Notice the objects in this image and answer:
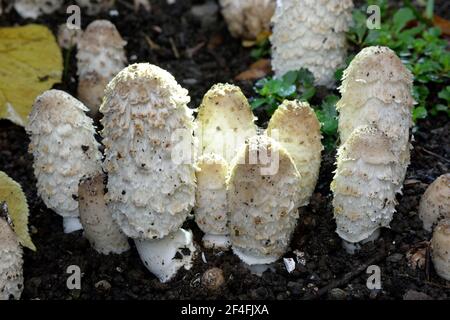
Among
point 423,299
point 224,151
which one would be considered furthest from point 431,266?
point 224,151

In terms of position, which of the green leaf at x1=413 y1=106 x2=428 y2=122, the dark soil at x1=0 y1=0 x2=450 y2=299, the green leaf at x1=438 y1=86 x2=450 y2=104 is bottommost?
the dark soil at x1=0 y1=0 x2=450 y2=299

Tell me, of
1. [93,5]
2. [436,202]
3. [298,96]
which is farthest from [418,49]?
[93,5]

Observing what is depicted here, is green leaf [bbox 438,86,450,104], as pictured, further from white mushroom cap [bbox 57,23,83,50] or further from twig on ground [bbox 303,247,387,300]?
white mushroom cap [bbox 57,23,83,50]

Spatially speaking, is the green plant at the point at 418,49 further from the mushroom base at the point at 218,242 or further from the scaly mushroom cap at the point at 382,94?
the mushroom base at the point at 218,242

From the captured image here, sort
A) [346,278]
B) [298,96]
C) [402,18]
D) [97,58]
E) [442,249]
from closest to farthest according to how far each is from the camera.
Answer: [442,249], [346,278], [298,96], [97,58], [402,18]

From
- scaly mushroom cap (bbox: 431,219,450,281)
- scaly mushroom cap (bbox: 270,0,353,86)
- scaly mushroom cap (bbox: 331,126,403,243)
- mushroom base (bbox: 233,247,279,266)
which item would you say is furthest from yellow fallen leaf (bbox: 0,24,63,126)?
scaly mushroom cap (bbox: 431,219,450,281)

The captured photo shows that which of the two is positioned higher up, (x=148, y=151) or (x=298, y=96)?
(x=148, y=151)

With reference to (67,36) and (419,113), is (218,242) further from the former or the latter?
(67,36)
